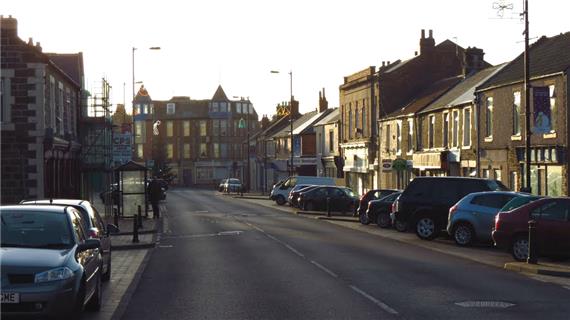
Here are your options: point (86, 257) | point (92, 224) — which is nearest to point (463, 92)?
point (92, 224)

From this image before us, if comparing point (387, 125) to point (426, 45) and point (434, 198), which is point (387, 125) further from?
point (434, 198)

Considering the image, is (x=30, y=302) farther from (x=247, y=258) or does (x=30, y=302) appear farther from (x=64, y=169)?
(x=64, y=169)

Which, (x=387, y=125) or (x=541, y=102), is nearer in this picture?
(x=541, y=102)

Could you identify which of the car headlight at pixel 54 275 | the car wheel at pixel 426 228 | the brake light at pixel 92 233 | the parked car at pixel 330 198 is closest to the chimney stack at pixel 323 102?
the parked car at pixel 330 198

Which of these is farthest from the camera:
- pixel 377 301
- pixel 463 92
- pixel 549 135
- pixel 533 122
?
pixel 463 92

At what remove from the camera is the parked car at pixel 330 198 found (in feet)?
151

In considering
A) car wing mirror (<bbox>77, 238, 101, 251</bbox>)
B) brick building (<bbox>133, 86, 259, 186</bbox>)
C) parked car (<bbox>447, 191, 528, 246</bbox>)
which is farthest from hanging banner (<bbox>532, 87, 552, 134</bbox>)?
brick building (<bbox>133, 86, 259, 186</bbox>)

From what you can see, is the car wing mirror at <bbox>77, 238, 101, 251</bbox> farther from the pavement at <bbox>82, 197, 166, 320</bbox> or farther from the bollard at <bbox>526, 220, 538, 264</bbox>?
the bollard at <bbox>526, 220, 538, 264</bbox>

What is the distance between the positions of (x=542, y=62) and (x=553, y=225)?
18810 millimetres

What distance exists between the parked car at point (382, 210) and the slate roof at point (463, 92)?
1029 cm

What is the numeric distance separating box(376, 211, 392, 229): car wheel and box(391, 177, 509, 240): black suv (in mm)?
5994

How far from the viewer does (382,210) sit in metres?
34.0

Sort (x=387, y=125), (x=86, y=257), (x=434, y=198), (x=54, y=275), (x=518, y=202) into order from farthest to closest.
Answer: (x=387, y=125) → (x=434, y=198) → (x=518, y=202) → (x=86, y=257) → (x=54, y=275)

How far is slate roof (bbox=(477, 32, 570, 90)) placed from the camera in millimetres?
33891
